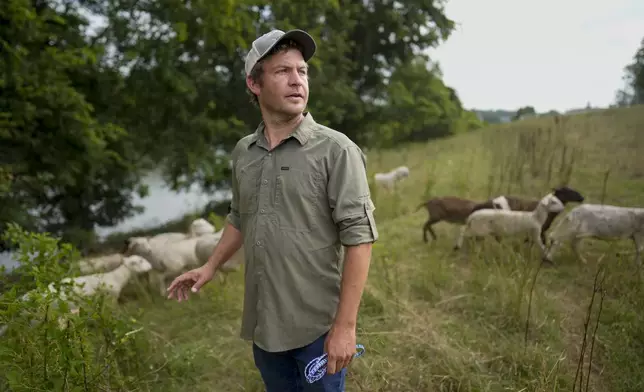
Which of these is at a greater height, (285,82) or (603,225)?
(285,82)

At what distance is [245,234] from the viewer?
1.86 meters

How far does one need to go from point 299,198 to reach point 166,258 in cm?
475

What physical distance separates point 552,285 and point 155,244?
207 inches

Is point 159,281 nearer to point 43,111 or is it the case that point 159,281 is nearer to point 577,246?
point 43,111

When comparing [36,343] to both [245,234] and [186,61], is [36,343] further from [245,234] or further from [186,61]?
[186,61]

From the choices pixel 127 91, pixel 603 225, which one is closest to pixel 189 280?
pixel 603 225

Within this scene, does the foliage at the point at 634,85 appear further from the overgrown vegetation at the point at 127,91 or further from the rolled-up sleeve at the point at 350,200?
the rolled-up sleeve at the point at 350,200

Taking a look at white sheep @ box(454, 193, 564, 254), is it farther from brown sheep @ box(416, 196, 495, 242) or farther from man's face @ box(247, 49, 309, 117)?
man's face @ box(247, 49, 309, 117)

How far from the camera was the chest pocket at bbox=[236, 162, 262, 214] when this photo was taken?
179 centimetres

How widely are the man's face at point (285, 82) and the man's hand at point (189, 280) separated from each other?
871mm

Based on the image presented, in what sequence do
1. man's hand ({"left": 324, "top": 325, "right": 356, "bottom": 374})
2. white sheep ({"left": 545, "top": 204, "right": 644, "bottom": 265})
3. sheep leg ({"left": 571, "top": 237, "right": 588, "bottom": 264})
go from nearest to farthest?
man's hand ({"left": 324, "top": 325, "right": 356, "bottom": 374})
white sheep ({"left": 545, "top": 204, "right": 644, "bottom": 265})
sheep leg ({"left": 571, "top": 237, "right": 588, "bottom": 264})

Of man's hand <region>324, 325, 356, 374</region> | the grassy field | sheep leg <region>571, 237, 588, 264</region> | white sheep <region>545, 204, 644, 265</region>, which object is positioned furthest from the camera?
sheep leg <region>571, 237, 588, 264</region>

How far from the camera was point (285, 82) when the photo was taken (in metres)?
1.70

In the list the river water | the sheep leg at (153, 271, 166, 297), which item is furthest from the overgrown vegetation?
the sheep leg at (153, 271, 166, 297)
